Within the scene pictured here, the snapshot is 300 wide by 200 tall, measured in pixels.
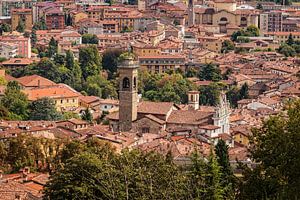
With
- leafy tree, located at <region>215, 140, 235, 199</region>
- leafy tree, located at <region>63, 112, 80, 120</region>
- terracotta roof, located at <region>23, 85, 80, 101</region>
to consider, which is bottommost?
leafy tree, located at <region>63, 112, 80, 120</region>

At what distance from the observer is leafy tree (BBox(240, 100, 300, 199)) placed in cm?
1317

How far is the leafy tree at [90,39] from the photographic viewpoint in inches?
2178

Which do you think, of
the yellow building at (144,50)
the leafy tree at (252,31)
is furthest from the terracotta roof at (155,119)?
the leafy tree at (252,31)

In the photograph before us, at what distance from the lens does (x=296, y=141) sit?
13273mm

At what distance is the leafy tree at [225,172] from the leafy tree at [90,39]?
35.9 m

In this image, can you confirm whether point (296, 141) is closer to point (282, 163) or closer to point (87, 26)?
point (282, 163)

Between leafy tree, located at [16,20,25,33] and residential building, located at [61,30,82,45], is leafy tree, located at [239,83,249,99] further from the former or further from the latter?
leafy tree, located at [16,20,25,33]

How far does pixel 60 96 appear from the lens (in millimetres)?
36750

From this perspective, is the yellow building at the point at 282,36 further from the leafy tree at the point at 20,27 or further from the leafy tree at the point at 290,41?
the leafy tree at the point at 20,27

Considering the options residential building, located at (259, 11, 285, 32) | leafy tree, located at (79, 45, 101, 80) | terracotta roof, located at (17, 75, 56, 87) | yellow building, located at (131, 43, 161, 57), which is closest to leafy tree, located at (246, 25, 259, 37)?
residential building, located at (259, 11, 285, 32)

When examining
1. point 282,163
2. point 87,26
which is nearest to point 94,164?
point 282,163

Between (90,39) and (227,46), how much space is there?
316 inches

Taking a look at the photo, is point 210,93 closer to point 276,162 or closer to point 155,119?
point 155,119

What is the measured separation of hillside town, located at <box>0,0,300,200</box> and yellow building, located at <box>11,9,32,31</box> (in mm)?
76
